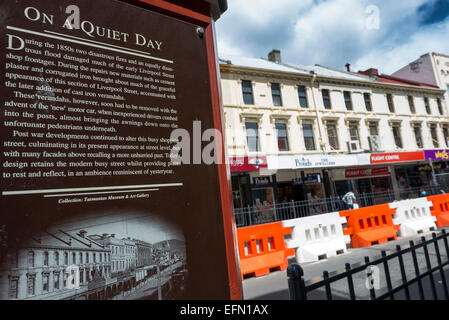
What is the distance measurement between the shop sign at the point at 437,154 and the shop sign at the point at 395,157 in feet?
2.12

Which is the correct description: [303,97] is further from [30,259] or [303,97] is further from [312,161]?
[30,259]

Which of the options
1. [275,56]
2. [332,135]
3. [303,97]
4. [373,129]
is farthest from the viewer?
[275,56]

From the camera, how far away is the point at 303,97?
774 inches

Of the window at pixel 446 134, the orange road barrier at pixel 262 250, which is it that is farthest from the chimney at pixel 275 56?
the orange road barrier at pixel 262 250

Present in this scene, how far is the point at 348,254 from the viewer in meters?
7.61

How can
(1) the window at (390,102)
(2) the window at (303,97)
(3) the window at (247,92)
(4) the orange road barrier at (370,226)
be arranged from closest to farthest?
(4) the orange road barrier at (370,226) < (3) the window at (247,92) < (2) the window at (303,97) < (1) the window at (390,102)

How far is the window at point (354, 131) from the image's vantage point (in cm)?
2072

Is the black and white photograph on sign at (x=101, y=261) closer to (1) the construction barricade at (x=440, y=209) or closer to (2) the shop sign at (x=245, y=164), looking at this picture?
(2) the shop sign at (x=245, y=164)

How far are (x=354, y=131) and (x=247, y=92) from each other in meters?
9.39

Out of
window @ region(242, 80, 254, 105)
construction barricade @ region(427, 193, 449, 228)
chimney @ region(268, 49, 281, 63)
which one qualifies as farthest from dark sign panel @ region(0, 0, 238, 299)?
chimney @ region(268, 49, 281, 63)

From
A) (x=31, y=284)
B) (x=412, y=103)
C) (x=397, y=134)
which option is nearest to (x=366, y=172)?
(x=397, y=134)

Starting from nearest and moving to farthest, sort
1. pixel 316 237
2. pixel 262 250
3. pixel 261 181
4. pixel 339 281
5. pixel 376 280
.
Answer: pixel 376 280 < pixel 339 281 < pixel 262 250 < pixel 316 237 < pixel 261 181

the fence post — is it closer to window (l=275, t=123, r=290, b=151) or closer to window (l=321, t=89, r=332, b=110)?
window (l=275, t=123, r=290, b=151)

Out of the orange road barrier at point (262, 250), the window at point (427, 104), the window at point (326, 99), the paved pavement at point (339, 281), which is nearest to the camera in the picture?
the paved pavement at point (339, 281)
